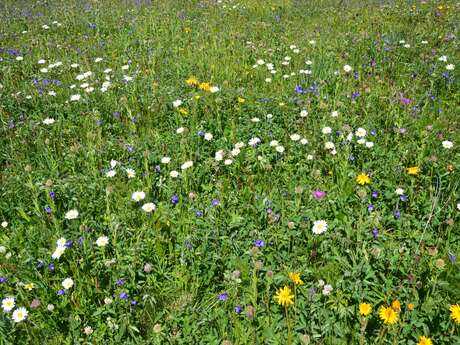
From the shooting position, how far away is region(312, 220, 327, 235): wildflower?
2687mm

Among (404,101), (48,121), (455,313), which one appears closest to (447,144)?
(404,101)

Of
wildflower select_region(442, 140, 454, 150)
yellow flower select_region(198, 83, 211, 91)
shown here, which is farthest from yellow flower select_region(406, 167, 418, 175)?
yellow flower select_region(198, 83, 211, 91)

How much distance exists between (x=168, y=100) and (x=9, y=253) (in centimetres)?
240

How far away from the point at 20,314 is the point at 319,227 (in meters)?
1.94

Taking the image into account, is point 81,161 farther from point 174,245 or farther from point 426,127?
point 426,127

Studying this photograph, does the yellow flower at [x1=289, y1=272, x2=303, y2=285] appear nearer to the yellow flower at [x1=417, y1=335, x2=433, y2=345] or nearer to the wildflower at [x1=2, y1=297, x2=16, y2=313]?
the yellow flower at [x1=417, y1=335, x2=433, y2=345]

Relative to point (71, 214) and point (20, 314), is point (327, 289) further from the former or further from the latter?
point (71, 214)

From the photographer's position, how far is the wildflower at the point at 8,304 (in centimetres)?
237

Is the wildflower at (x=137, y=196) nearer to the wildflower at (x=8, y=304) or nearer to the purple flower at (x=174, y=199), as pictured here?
the purple flower at (x=174, y=199)

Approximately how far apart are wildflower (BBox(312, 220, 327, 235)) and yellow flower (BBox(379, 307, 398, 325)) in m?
0.67

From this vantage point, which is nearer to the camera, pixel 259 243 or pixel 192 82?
pixel 259 243

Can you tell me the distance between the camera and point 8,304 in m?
2.39

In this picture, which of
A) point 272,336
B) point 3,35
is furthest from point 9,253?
point 3,35

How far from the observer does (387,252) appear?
255 cm
